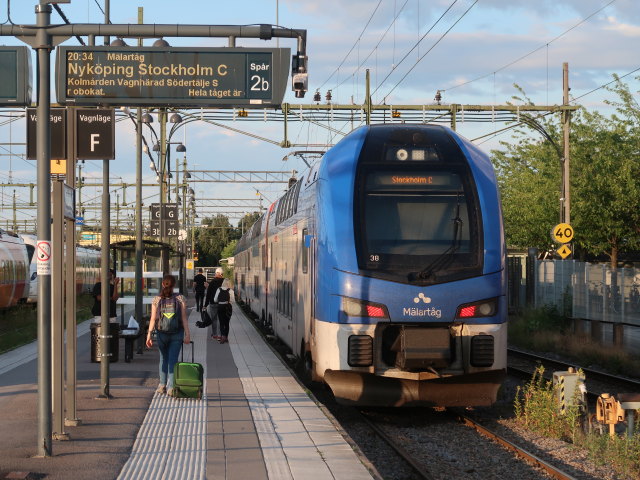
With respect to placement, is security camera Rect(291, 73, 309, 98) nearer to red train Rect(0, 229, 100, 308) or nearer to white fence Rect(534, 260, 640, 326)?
white fence Rect(534, 260, 640, 326)

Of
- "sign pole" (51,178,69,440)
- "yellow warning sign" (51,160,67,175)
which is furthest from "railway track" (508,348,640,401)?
"yellow warning sign" (51,160,67,175)

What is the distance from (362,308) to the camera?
38.1 feet

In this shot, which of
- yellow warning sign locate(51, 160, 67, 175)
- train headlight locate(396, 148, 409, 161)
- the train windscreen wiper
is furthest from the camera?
train headlight locate(396, 148, 409, 161)

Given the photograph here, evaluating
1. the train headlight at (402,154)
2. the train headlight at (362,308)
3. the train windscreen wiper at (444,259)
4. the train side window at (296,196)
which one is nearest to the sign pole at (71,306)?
the train headlight at (362,308)

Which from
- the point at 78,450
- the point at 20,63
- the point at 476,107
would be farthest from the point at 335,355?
the point at 476,107

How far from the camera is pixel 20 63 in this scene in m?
10.5

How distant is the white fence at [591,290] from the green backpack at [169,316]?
11.7 meters

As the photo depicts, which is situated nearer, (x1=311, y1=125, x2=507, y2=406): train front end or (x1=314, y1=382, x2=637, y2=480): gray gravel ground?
(x1=314, y1=382, x2=637, y2=480): gray gravel ground

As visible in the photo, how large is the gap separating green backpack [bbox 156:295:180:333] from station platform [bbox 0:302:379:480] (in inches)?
38.6

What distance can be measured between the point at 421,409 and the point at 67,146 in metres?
6.29

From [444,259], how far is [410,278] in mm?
526

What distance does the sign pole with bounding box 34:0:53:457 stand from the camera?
28.2ft

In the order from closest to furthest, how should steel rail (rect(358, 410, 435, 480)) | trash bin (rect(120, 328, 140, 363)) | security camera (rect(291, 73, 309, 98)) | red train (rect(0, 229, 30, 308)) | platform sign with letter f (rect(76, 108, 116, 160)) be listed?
1. steel rail (rect(358, 410, 435, 480))
2. platform sign with letter f (rect(76, 108, 116, 160))
3. security camera (rect(291, 73, 309, 98))
4. trash bin (rect(120, 328, 140, 363))
5. red train (rect(0, 229, 30, 308))

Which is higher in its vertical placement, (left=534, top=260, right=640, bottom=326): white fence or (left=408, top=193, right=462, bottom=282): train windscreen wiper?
(left=408, top=193, right=462, bottom=282): train windscreen wiper
